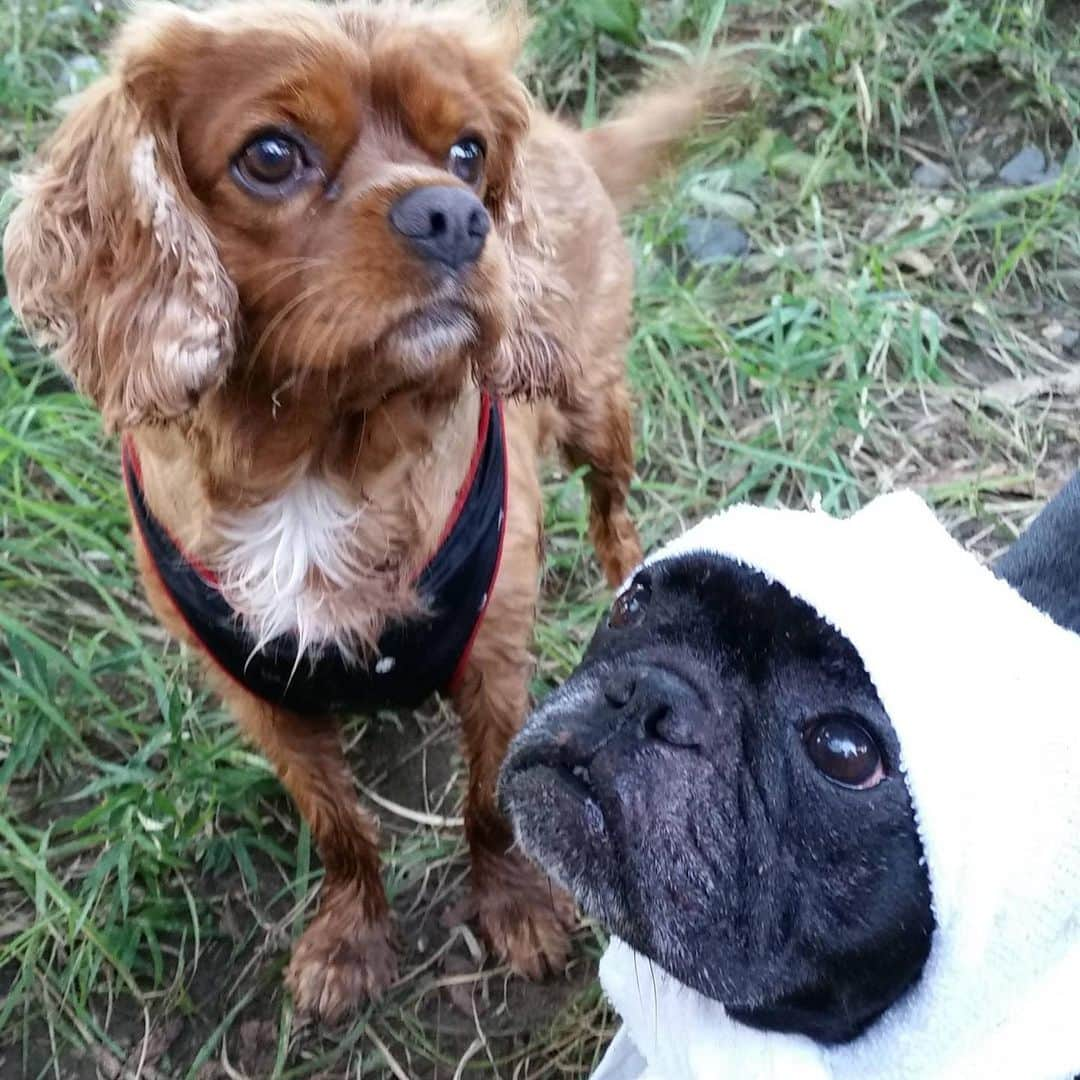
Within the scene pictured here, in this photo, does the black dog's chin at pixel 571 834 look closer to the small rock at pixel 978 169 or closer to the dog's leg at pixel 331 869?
the dog's leg at pixel 331 869

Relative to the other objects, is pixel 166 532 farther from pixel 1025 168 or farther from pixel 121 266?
pixel 1025 168

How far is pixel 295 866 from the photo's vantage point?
2.76 meters

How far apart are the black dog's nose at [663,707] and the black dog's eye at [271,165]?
2.75 feet

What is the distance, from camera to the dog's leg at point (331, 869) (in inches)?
94.6

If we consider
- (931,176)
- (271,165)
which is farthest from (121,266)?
(931,176)

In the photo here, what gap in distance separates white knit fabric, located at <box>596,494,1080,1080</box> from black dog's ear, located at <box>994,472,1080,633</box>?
16.8 inches

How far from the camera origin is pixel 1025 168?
4.07m

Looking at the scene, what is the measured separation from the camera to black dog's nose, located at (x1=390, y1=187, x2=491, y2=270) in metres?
1.65

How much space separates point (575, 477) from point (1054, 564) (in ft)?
4.65

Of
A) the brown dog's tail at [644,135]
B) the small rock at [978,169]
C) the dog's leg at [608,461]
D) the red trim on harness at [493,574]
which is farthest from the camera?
the small rock at [978,169]

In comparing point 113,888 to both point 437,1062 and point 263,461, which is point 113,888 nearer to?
point 437,1062

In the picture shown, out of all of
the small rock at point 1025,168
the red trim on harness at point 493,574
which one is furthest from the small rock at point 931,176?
the red trim on harness at point 493,574

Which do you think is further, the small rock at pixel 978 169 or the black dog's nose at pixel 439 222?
the small rock at pixel 978 169

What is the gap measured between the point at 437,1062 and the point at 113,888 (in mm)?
797
